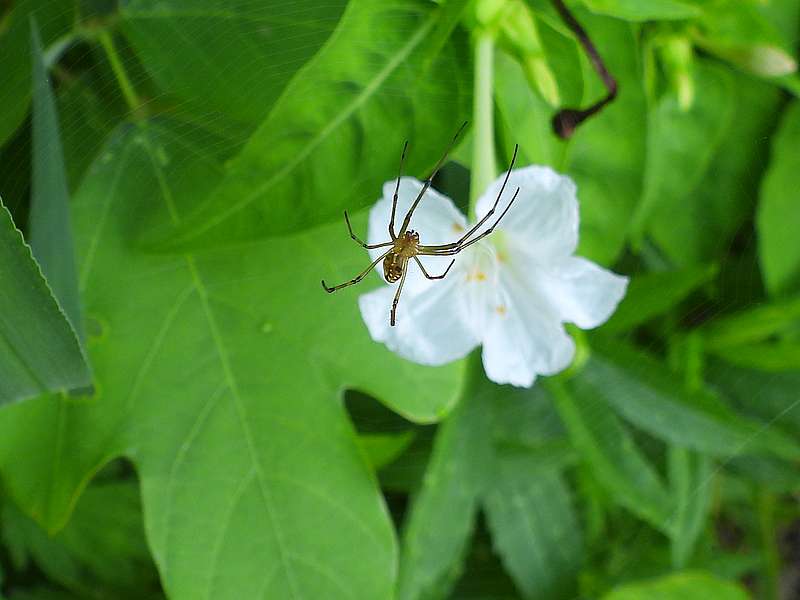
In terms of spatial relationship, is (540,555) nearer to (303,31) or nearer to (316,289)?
(316,289)

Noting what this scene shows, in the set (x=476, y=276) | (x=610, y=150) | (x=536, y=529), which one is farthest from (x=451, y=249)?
(x=536, y=529)

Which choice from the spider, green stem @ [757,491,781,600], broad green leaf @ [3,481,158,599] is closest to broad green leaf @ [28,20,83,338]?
the spider

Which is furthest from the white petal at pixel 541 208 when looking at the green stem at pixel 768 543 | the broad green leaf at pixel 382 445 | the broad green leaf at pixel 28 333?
the green stem at pixel 768 543

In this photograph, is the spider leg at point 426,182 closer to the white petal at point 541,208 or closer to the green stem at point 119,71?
the white petal at point 541,208

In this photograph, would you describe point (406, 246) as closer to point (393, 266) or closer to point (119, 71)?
point (393, 266)

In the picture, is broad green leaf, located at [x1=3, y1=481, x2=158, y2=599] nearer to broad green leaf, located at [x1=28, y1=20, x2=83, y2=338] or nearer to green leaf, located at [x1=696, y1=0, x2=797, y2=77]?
broad green leaf, located at [x1=28, y1=20, x2=83, y2=338]
